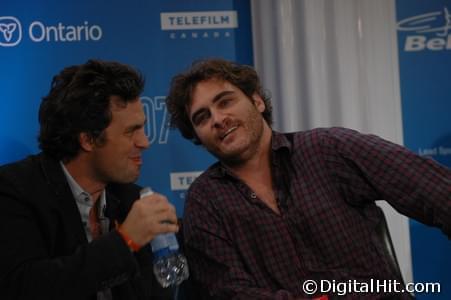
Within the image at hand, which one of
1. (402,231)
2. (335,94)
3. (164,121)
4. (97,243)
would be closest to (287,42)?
(335,94)

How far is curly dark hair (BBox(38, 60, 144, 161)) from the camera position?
1.95 metres

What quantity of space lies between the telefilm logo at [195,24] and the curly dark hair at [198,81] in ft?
2.25

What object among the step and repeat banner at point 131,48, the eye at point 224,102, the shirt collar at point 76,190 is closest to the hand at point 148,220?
the shirt collar at point 76,190

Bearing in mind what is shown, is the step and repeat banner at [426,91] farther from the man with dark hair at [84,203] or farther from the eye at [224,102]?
the man with dark hair at [84,203]

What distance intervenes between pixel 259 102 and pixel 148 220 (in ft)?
3.04

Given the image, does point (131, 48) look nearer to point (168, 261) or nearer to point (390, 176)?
point (168, 261)

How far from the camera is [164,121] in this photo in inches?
121

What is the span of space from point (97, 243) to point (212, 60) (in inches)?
41.6

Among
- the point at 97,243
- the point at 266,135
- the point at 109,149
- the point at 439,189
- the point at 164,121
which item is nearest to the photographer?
the point at 97,243

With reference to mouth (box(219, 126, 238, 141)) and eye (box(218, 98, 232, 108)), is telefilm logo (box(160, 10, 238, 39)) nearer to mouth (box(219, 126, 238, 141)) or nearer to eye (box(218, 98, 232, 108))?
eye (box(218, 98, 232, 108))

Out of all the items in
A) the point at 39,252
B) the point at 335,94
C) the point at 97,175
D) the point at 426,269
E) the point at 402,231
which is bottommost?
the point at 426,269

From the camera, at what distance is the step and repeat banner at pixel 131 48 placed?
115 inches

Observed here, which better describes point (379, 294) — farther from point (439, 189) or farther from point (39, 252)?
point (39, 252)

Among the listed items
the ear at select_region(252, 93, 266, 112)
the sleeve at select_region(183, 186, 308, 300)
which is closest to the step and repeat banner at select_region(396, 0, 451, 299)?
the ear at select_region(252, 93, 266, 112)
